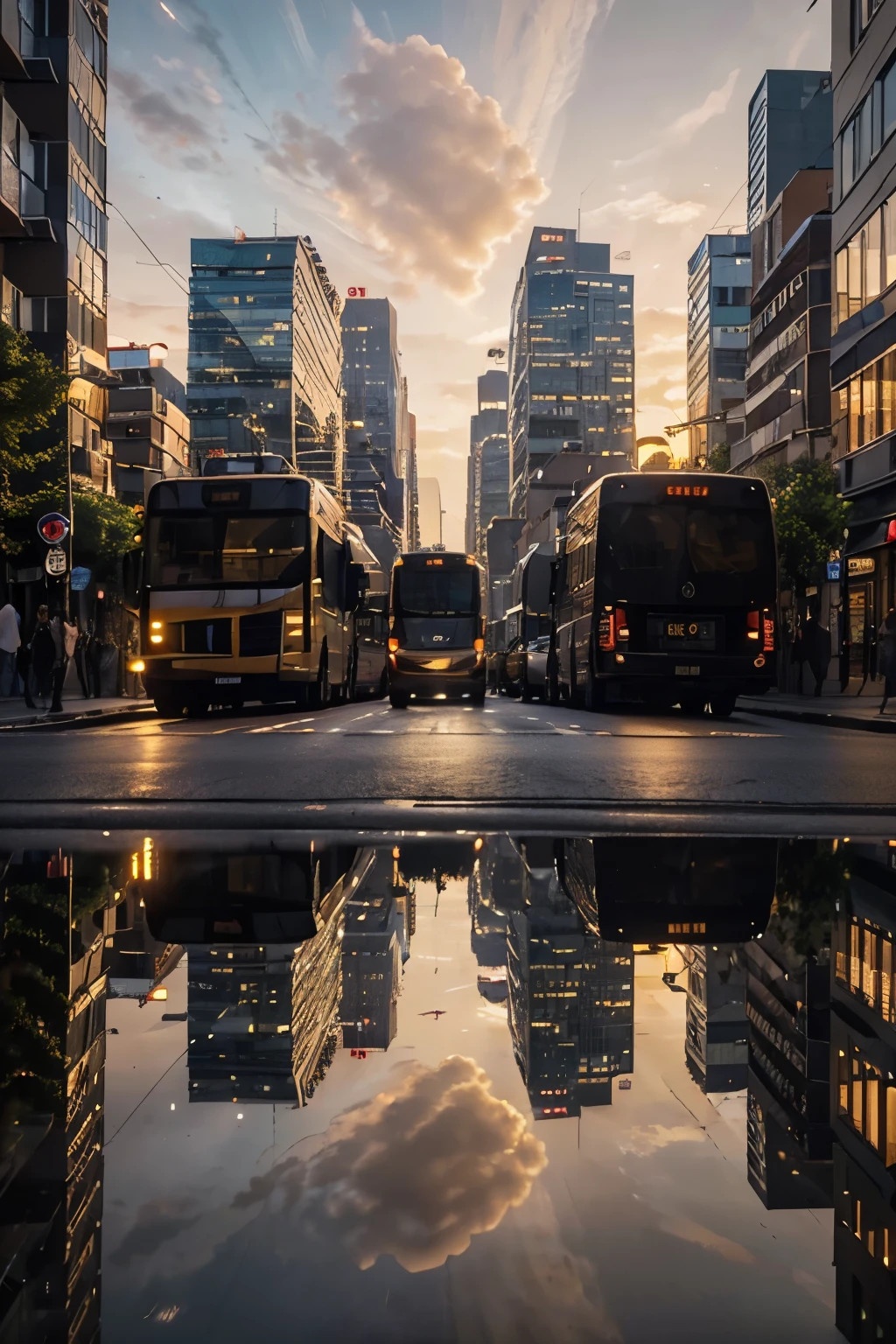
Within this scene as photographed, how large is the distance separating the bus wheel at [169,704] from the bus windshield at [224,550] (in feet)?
7.01

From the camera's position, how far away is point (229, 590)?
73.4 ft

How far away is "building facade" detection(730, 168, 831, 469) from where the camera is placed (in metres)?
53.3

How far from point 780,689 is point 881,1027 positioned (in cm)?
3950

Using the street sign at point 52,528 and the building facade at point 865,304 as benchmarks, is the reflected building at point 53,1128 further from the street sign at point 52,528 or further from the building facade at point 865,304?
the building facade at point 865,304

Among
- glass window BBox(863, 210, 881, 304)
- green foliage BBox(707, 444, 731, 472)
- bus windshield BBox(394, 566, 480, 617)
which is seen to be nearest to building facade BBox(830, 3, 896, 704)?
glass window BBox(863, 210, 881, 304)

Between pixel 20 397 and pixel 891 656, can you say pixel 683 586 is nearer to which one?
pixel 891 656

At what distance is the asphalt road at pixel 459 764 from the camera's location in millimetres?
8688

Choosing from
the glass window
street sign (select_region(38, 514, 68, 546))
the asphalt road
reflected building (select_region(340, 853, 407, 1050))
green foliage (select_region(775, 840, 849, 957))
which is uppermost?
the glass window

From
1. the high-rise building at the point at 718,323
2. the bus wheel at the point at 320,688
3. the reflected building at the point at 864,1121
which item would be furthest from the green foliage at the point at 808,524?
the high-rise building at the point at 718,323

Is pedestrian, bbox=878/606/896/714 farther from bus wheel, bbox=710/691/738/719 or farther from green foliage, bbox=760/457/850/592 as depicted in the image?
green foliage, bbox=760/457/850/592

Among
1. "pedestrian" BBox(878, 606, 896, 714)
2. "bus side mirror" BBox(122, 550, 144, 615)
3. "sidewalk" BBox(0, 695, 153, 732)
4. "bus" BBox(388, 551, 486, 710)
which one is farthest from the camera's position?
"bus" BBox(388, 551, 486, 710)

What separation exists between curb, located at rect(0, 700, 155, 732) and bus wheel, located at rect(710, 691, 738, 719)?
10.7m

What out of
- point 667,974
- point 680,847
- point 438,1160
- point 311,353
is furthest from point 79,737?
point 311,353

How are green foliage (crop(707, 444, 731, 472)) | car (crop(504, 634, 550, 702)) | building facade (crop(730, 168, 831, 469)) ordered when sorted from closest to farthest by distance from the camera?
car (crop(504, 634, 550, 702)) → building facade (crop(730, 168, 831, 469)) → green foliage (crop(707, 444, 731, 472))
